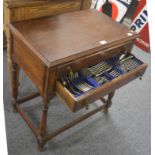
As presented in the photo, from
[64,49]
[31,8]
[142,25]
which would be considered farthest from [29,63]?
[142,25]

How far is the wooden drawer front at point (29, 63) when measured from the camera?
1072 mm

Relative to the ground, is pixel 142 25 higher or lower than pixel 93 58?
lower

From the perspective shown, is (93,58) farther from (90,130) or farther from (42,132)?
(90,130)

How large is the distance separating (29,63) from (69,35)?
9.9 inches

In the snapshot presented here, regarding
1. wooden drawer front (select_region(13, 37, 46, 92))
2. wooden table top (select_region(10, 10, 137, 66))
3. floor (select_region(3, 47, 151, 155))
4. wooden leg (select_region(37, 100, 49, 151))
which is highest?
wooden table top (select_region(10, 10, 137, 66))

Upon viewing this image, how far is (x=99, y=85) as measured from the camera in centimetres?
110

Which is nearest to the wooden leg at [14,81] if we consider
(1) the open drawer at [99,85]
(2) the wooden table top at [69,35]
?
(2) the wooden table top at [69,35]

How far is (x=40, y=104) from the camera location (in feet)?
5.60

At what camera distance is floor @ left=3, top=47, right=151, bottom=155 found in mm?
1451

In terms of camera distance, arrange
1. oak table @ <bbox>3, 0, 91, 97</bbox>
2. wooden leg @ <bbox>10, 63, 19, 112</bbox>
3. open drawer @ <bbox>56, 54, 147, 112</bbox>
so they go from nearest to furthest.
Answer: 1. open drawer @ <bbox>56, 54, 147, 112</bbox>
2. oak table @ <bbox>3, 0, 91, 97</bbox>
3. wooden leg @ <bbox>10, 63, 19, 112</bbox>

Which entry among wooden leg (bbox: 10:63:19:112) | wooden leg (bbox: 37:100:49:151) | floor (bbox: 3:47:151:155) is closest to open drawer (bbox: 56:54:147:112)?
wooden leg (bbox: 37:100:49:151)

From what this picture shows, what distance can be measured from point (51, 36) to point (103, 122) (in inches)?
33.3

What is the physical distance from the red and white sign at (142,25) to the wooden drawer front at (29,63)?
1.85m

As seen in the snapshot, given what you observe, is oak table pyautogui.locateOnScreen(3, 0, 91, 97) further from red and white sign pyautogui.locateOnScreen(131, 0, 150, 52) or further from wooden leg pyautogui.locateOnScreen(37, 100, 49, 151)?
red and white sign pyautogui.locateOnScreen(131, 0, 150, 52)
